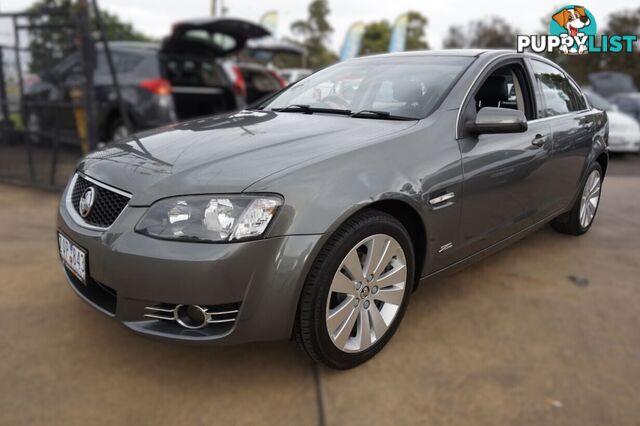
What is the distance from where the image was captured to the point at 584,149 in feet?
11.5

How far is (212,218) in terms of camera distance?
1780mm

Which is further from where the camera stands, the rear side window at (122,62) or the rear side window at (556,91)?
the rear side window at (122,62)

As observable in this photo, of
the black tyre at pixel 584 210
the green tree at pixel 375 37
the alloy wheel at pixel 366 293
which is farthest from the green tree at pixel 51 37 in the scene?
the green tree at pixel 375 37

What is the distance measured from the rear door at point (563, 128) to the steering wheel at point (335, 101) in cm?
126

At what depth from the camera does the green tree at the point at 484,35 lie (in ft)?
121

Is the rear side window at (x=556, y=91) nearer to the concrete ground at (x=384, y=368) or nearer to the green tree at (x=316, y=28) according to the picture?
the concrete ground at (x=384, y=368)

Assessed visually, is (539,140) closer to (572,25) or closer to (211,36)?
(572,25)

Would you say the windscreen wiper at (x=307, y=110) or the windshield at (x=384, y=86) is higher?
the windshield at (x=384, y=86)

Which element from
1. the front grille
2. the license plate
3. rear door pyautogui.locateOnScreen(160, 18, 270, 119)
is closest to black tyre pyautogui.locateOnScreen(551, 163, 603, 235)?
the front grille

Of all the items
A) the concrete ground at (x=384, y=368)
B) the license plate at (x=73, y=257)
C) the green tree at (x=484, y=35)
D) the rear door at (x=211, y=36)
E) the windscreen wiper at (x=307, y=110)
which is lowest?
the concrete ground at (x=384, y=368)

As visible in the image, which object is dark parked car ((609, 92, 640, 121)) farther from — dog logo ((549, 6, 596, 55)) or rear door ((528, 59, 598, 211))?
rear door ((528, 59, 598, 211))

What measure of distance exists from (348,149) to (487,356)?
112 centimetres

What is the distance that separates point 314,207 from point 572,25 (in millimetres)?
5671

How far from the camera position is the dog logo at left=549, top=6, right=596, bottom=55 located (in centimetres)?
580
